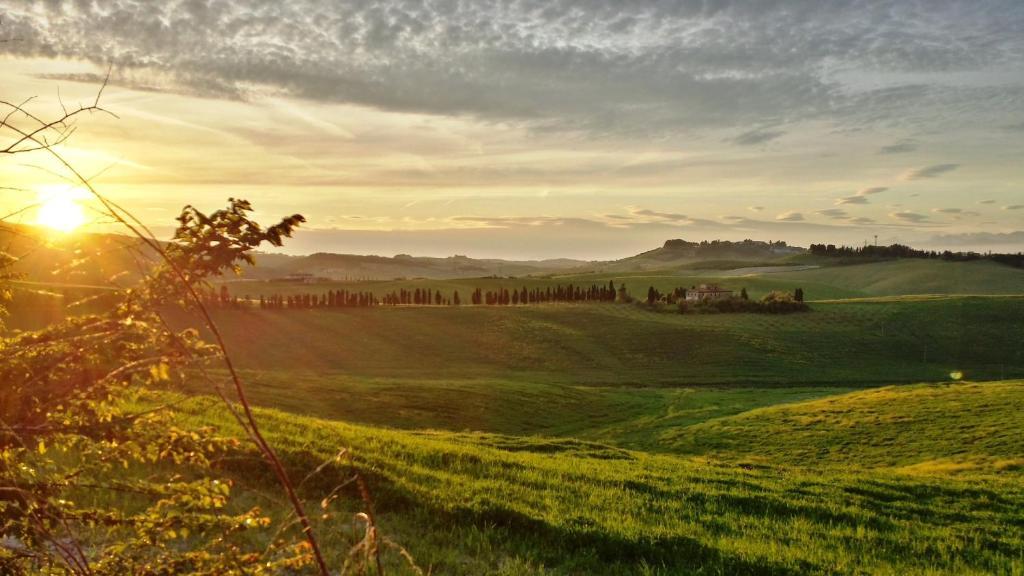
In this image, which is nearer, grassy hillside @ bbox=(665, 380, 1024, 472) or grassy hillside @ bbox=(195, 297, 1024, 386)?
grassy hillside @ bbox=(665, 380, 1024, 472)

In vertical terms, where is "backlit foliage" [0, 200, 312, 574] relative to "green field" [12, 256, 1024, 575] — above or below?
above

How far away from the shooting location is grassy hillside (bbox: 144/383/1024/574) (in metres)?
9.34

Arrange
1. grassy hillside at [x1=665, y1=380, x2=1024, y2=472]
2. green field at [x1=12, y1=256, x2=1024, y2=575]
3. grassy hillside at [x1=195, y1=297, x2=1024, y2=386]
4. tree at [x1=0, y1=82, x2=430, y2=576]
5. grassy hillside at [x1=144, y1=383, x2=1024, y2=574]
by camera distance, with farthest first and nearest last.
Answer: grassy hillside at [x1=195, y1=297, x2=1024, y2=386] → grassy hillside at [x1=665, y1=380, x2=1024, y2=472] → green field at [x1=12, y1=256, x2=1024, y2=575] → grassy hillside at [x1=144, y1=383, x2=1024, y2=574] → tree at [x1=0, y1=82, x2=430, y2=576]

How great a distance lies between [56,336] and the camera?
15.6 ft

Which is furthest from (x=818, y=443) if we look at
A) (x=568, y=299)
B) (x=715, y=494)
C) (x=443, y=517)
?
(x=568, y=299)

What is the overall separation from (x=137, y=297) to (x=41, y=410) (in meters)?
1.06

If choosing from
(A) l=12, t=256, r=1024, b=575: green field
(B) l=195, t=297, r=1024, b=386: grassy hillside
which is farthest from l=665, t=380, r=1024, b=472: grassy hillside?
(B) l=195, t=297, r=1024, b=386: grassy hillside

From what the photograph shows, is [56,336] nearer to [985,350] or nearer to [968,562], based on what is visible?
[968,562]

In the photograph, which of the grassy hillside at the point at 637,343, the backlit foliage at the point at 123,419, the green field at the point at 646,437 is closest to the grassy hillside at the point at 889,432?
the green field at the point at 646,437

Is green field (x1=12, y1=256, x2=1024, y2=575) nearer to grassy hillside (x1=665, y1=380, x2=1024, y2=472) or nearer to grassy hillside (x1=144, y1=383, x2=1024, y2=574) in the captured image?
grassy hillside (x1=144, y1=383, x2=1024, y2=574)

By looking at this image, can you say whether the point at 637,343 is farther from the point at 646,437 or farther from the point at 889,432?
the point at 889,432

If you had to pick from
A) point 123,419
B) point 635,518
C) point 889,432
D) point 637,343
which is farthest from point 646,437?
point 637,343

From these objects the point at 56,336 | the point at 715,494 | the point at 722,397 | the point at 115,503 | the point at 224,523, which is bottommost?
the point at 722,397

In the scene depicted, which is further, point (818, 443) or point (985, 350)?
point (985, 350)
